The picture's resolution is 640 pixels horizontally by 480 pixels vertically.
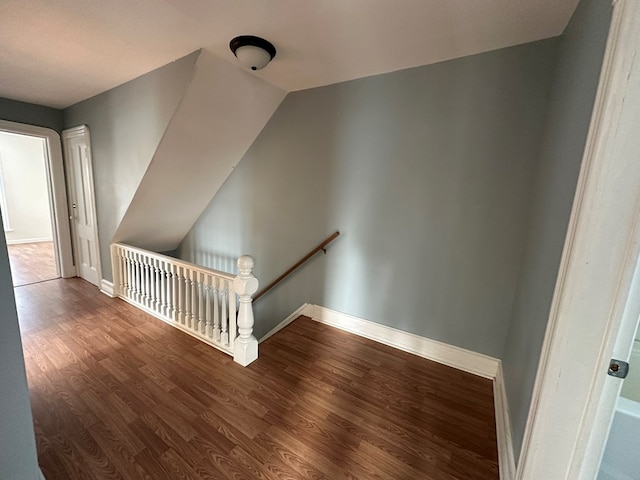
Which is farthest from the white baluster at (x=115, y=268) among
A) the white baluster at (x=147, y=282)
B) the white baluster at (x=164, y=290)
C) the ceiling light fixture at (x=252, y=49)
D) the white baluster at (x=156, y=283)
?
the ceiling light fixture at (x=252, y=49)

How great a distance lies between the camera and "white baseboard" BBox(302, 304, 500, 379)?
198 centimetres

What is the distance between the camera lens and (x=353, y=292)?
248 cm

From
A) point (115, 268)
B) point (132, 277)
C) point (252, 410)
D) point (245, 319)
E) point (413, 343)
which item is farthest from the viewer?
point (115, 268)

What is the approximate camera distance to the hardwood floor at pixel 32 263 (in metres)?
3.74

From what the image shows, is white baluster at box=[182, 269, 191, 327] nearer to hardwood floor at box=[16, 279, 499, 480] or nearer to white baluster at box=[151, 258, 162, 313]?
hardwood floor at box=[16, 279, 499, 480]

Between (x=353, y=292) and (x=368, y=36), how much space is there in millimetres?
1961

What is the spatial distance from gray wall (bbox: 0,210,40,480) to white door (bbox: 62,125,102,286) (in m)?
2.92

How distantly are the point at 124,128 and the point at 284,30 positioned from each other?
2026 millimetres

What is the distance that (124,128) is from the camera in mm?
2637

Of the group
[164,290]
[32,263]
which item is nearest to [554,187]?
[164,290]

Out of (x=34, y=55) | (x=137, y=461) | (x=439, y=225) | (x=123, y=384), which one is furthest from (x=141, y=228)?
(x=439, y=225)

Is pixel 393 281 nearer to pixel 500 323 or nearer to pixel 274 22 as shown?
pixel 500 323

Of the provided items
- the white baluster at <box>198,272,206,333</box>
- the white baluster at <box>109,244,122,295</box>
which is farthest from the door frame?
the white baluster at <box>198,272,206,333</box>

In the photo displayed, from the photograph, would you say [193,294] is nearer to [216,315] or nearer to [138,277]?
[216,315]
